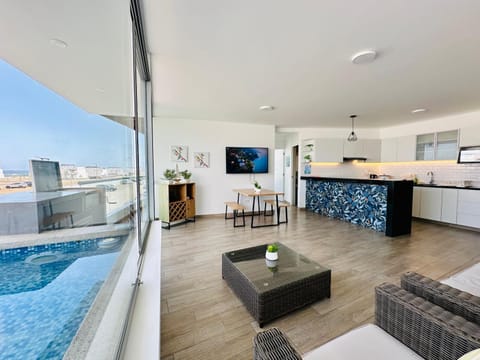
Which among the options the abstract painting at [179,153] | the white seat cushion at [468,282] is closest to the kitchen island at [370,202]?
the white seat cushion at [468,282]

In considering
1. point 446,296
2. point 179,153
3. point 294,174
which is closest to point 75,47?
point 446,296

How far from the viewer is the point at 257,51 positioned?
2076 mm

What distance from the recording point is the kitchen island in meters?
3.73

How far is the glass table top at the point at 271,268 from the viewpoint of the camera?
174cm

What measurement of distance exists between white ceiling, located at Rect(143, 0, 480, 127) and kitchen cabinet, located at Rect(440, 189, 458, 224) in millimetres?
1788

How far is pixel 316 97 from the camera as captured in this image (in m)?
3.47

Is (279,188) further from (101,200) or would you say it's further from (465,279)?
(101,200)

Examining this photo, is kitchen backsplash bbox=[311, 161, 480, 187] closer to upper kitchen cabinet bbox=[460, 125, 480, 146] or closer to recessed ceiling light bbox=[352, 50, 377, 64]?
upper kitchen cabinet bbox=[460, 125, 480, 146]

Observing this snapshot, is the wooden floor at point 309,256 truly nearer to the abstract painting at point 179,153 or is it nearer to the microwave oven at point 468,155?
the microwave oven at point 468,155

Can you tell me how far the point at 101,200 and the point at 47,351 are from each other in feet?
2.03

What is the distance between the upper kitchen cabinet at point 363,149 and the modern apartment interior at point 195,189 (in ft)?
3.51

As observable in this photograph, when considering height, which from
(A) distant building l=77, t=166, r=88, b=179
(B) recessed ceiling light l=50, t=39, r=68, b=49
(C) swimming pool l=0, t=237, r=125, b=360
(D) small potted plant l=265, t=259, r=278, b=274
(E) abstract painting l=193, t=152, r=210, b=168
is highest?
(B) recessed ceiling light l=50, t=39, r=68, b=49

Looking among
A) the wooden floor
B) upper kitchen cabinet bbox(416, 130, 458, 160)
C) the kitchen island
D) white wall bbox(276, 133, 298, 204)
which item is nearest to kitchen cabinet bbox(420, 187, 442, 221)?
the wooden floor

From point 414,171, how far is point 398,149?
0.70 metres
